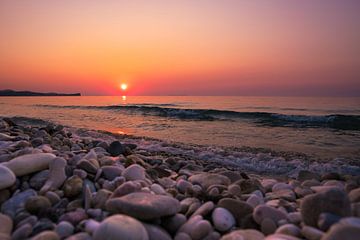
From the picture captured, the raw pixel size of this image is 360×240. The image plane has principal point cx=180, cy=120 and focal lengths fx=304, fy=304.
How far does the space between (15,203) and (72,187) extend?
1.42ft

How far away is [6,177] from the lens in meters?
2.42

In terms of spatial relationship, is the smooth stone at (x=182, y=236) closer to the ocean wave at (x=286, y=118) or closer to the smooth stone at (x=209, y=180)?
the smooth stone at (x=209, y=180)

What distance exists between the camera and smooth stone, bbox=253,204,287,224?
213cm

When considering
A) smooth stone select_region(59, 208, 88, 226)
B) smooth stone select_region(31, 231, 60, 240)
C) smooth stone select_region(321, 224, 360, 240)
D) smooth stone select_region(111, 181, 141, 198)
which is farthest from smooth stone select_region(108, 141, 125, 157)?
smooth stone select_region(321, 224, 360, 240)

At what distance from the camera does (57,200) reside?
2396mm

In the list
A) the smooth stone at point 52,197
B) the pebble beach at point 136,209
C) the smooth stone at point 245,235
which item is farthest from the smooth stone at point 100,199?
the smooth stone at point 245,235

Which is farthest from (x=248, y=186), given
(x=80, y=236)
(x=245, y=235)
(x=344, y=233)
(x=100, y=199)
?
(x=80, y=236)

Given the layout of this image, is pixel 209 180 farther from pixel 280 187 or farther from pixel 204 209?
pixel 204 209

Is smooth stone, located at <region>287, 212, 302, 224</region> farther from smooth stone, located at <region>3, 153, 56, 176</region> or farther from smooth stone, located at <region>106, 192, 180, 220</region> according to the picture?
smooth stone, located at <region>3, 153, 56, 176</region>

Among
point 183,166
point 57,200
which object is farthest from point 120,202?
point 183,166

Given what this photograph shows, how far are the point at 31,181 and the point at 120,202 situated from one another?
1.12 meters

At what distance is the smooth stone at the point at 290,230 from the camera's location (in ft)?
6.01

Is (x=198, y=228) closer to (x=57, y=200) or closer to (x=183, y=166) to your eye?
(x=57, y=200)

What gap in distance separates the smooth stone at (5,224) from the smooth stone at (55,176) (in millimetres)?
404
